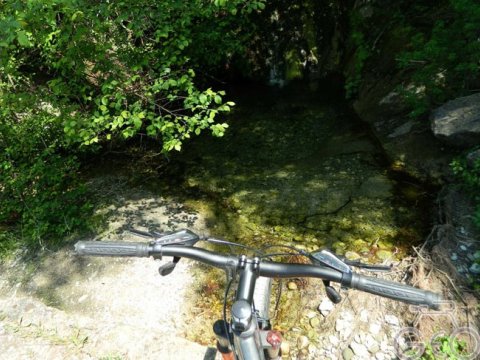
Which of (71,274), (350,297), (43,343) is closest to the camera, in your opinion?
(43,343)

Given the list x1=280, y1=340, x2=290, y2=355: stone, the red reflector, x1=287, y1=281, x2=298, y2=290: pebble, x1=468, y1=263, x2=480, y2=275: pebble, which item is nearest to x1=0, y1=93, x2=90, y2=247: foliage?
x1=287, y1=281, x2=298, y2=290: pebble

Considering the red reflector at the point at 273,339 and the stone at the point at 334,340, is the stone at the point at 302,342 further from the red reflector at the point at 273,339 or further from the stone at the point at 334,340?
the red reflector at the point at 273,339

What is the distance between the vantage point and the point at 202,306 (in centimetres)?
Answer: 367

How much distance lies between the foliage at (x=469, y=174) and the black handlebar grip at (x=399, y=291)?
2910mm

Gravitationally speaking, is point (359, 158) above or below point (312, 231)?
above

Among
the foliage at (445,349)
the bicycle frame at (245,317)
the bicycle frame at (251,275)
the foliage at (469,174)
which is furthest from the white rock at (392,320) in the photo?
the bicycle frame at (245,317)

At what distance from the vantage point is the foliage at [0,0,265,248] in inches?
149

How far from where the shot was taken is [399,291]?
145cm

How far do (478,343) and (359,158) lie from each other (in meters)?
3.29

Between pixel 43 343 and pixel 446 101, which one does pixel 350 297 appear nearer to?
pixel 43 343

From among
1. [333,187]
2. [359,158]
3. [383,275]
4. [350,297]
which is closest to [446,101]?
[359,158]

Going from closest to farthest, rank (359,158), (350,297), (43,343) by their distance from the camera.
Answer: (43,343) < (350,297) < (359,158)

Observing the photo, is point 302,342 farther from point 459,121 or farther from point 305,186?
point 459,121

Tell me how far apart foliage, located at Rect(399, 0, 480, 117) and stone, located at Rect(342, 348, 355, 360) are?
3726 mm
